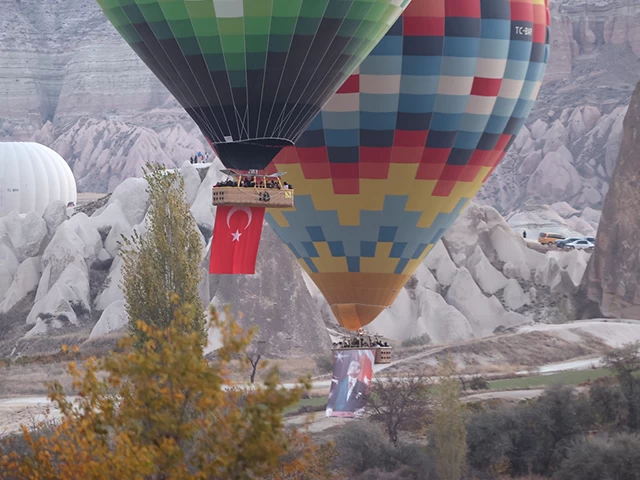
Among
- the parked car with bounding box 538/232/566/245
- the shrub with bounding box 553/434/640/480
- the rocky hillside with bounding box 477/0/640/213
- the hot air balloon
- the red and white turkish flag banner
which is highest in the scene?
the rocky hillside with bounding box 477/0/640/213

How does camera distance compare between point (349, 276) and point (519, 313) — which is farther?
point (519, 313)

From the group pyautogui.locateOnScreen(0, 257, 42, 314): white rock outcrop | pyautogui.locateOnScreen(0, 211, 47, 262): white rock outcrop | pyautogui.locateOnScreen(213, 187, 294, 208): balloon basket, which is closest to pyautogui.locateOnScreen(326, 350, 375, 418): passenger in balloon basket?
pyautogui.locateOnScreen(213, 187, 294, 208): balloon basket

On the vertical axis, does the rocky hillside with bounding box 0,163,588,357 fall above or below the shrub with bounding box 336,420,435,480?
above

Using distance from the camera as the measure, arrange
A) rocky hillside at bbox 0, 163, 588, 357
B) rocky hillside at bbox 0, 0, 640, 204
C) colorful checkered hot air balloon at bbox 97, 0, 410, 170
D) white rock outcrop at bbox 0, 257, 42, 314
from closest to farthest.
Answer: colorful checkered hot air balloon at bbox 97, 0, 410, 170, rocky hillside at bbox 0, 163, 588, 357, white rock outcrop at bbox 0, 257, 42, 314, rocky hillside at bbox 0, 0, 640, 204

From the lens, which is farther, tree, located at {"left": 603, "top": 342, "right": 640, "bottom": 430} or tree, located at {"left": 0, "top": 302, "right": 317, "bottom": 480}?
tree, located at {"left": 603, "top": 342, "right": 640, "bottom": 430}

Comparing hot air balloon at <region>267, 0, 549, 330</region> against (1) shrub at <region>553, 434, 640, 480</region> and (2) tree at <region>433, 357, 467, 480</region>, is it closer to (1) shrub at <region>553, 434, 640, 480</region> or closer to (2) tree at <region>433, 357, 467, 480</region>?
(2) tree at <region>433, 357, 467, 480</region>

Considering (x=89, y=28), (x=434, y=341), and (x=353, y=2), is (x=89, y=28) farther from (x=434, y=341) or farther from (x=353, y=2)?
(x=353, y=2)

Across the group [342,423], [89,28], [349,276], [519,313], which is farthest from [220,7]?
[89,28]
